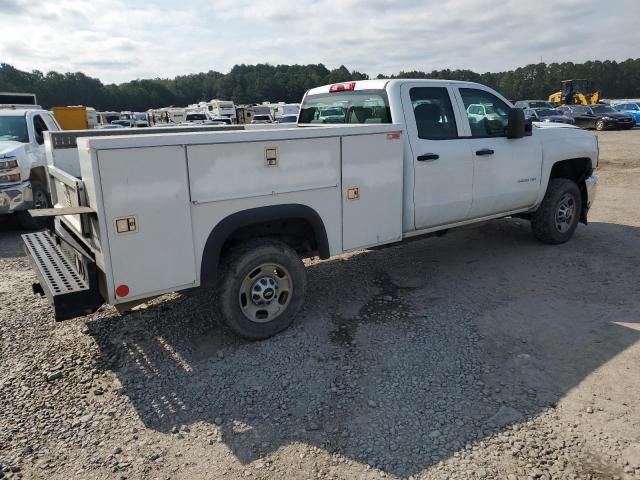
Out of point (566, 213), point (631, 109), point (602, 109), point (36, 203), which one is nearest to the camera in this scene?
point (566, 213)

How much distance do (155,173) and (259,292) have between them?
1.34 metres

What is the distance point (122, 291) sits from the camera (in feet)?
11.7

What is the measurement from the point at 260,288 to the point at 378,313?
1.28 m

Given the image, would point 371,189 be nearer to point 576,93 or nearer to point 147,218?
point 147,218

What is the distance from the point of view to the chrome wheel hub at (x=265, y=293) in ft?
14.0

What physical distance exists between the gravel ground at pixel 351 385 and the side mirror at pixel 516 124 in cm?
160

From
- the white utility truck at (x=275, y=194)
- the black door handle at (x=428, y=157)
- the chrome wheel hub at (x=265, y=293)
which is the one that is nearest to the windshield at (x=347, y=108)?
the white utility truck at (x=275, y=194)

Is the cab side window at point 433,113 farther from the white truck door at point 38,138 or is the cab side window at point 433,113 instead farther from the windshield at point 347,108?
the white truck door at point 38,138

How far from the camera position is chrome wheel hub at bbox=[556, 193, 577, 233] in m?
6.81

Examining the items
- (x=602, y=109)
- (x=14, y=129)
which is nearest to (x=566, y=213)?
(x=14, y=129)

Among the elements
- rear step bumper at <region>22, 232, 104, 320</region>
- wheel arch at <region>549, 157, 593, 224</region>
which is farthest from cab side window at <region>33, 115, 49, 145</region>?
wheel arch at <region>549, 157, 593, 224</region>

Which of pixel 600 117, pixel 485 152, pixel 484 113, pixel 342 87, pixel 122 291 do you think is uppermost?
pixel 342 87

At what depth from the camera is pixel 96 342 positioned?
4.41m

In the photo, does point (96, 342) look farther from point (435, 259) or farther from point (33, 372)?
point (435, 259)
